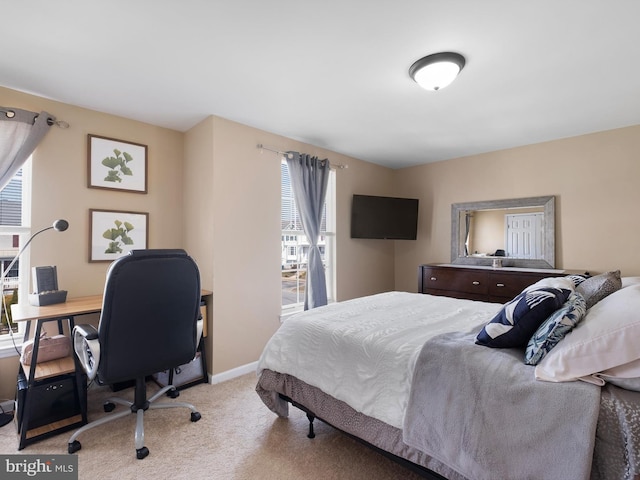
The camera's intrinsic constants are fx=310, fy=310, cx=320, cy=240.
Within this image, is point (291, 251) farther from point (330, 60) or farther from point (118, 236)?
point (330, 60)

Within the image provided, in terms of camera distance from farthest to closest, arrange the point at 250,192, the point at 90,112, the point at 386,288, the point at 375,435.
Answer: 1. the point at 386,288
2. the point at 250,192
3. the point at 90,112
4. the point at 375,435

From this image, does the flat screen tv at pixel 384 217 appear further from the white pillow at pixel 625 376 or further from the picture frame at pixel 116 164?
the white pillow at pixel 625 376

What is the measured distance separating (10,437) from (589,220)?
5.25 metres

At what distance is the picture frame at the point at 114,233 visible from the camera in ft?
8.97

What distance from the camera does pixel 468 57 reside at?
198cm

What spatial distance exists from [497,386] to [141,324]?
1819 mm

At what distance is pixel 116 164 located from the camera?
285 centimetres

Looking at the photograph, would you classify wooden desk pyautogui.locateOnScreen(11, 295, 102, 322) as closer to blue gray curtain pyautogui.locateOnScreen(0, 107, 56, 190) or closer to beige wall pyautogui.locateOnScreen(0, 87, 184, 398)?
beige wall pyautogui.locateOnScreen(0, 87, 184, 398)

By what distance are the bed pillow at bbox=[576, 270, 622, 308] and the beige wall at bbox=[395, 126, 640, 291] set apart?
6.05 ft

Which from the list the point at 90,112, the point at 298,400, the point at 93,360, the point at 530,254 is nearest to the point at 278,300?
the point at 298,400

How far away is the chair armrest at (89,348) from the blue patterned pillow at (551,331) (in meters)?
2.14

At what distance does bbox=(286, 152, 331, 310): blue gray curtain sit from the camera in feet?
11.5

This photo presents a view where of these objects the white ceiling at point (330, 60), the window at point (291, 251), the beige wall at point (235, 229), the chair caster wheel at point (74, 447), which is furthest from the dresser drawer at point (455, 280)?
the chair caster wheel at point (74, 447)

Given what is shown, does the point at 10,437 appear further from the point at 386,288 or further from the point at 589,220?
the point at 589,220
